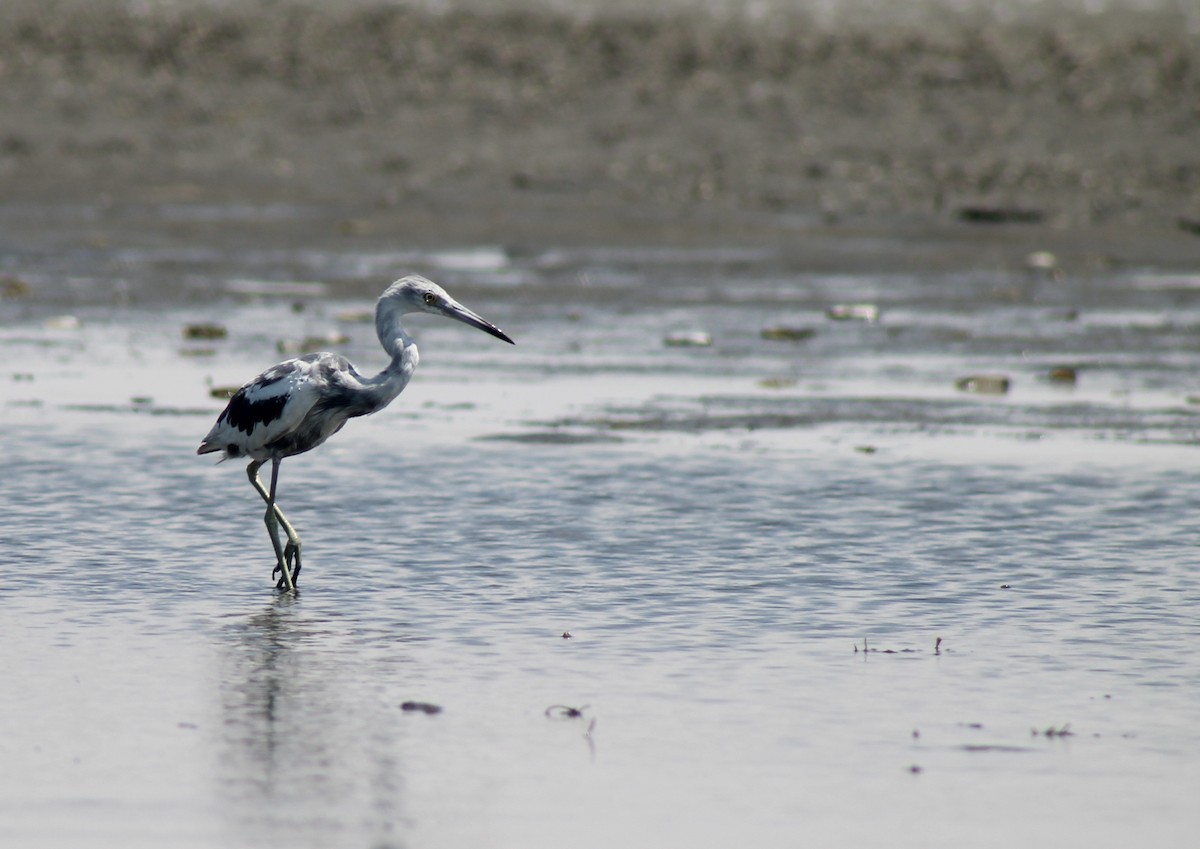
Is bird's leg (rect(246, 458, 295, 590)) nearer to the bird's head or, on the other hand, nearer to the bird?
the bird

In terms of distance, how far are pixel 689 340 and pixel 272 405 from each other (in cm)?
733

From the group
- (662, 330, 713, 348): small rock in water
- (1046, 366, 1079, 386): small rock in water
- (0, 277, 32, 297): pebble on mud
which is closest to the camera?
(1046, 366, 1079, 386): small rock in water

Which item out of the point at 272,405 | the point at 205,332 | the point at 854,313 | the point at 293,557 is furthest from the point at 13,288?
the point at 293,557

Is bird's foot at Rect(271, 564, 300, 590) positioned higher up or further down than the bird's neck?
further down

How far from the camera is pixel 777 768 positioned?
609cm

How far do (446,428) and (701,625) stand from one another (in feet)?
15.8

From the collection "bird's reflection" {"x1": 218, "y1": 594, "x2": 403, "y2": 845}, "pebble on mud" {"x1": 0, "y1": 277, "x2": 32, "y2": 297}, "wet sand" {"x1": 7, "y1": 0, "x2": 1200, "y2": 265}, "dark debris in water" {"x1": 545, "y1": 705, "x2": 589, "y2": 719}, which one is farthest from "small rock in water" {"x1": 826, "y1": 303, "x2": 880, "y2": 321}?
"dark debris in water" {"x1": 545, "y1": 705, "x2": 589, "y2": 719}

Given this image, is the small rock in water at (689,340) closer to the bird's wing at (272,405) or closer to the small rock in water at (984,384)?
the small rock in water at (984,384)

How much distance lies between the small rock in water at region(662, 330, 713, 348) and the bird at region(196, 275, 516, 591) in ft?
21.4

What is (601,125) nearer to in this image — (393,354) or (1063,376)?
(1063,376)

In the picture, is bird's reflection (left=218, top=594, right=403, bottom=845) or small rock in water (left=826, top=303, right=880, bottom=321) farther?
small rock in water (left=826, top=303, right=880, bottom=321)

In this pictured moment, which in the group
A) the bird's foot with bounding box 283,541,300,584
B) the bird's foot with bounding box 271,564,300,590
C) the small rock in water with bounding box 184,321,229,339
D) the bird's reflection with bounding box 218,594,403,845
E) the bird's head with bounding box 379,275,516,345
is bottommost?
the bird's reflection with bounding box 218,594,403,845

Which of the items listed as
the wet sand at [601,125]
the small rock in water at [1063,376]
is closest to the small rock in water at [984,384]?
the small rock in water at [1063,376]

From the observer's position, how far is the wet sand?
22797 millimetres
